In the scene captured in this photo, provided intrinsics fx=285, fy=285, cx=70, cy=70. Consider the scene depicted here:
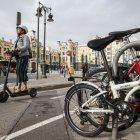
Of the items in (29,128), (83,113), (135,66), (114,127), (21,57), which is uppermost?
(21,57)

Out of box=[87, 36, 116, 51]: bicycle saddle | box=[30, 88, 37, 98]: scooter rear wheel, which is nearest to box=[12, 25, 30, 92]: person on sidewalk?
box=[30, 88, 37, 98]: scooter rear wheel

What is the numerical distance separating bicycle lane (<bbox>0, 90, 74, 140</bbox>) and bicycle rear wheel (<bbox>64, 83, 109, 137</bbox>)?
21cm

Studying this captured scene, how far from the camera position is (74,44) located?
149625 mm

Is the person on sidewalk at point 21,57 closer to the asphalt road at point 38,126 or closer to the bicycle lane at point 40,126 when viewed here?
the asphalt road at point 38,126

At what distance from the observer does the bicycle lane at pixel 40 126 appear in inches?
136

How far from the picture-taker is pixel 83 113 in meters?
3.54

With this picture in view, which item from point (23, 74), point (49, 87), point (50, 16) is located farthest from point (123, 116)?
point (50, 16)

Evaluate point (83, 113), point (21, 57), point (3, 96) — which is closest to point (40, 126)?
point (83, 113)

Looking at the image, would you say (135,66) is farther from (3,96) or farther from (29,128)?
(3,96)

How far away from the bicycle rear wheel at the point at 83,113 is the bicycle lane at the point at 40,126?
0.21 metres

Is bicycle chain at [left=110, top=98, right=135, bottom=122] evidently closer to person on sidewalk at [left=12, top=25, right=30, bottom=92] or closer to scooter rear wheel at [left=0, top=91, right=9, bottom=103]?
scooter rear wheel at [left=0, top=91, right=9, bottom=103]

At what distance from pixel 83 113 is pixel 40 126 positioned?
0.78m

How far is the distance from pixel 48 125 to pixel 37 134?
0.52 meters

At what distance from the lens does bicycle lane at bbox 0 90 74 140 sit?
11.3ft
